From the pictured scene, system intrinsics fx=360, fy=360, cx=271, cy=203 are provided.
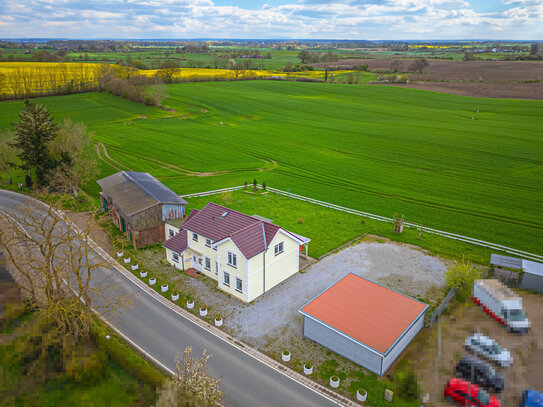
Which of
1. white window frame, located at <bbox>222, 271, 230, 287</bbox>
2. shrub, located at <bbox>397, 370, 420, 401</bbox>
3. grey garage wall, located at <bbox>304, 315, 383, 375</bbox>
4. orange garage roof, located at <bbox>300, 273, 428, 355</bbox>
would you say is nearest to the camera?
shrub, located at <bbox>397, 370, 420, 401</bbox>

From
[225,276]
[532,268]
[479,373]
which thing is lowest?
[479,373]

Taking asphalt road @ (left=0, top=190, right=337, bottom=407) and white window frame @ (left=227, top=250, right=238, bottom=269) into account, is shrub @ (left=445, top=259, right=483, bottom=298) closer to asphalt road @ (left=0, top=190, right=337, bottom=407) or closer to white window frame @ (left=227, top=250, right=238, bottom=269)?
asphalt road @ (left=0, top=190, right=337, bottom=407)

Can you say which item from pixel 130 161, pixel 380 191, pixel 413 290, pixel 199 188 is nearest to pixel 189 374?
pixel 413 290

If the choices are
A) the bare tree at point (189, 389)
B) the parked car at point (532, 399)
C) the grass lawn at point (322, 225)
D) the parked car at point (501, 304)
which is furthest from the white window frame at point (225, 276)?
the parked car at point (532, 399)

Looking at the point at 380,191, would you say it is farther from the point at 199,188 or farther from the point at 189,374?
the point at 189,374

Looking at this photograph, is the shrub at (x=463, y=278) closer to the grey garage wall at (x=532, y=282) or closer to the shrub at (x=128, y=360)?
the grey garage wall at (x=532, y=282)

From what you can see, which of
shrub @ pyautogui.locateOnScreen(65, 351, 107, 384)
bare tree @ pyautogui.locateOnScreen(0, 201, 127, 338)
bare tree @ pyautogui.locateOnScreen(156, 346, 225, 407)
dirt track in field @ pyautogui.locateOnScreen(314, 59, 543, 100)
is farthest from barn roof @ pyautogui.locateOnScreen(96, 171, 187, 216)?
dirt track in field @ pyautogui.locateOnScreen(314, 59, 543, 100)

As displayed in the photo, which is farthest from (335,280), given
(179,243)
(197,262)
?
(179,243)

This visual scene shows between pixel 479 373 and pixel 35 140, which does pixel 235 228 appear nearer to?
pixel 479 373
